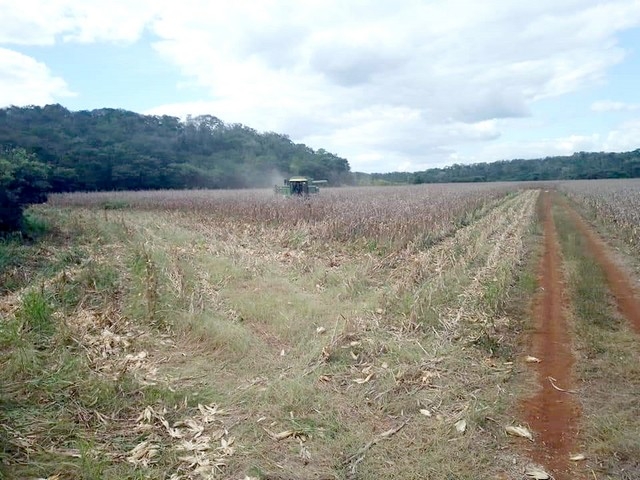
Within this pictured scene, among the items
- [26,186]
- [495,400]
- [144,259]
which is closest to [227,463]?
[495,400]

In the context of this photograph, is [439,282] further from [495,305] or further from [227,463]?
[227,463]

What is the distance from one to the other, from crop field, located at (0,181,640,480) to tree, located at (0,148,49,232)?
266 centimetres

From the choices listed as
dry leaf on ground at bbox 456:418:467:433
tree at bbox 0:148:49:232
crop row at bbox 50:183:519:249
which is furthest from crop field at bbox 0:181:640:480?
tree at bbox 0:148:49:232

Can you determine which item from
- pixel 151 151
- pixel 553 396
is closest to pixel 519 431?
pixel 553 396

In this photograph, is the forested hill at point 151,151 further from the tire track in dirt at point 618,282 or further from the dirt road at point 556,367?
the tire track in dirt at point 618,282

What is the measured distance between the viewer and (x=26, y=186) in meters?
12.1

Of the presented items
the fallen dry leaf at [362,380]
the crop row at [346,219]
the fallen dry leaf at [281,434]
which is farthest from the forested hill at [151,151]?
the fallen dry leaf at [281,434]

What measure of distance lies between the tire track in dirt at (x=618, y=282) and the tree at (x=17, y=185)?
1347 cm

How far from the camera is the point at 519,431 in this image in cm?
376

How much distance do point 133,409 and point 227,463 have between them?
4.02 feet

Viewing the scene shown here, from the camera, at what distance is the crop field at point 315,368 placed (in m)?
3.48

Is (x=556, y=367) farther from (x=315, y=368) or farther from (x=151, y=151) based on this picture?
(x=151, y=151)

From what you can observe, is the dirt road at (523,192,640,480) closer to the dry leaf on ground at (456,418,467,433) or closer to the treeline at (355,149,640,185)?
the dry leaf on ground at (456,418,467,433)

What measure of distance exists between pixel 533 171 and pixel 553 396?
355ft
